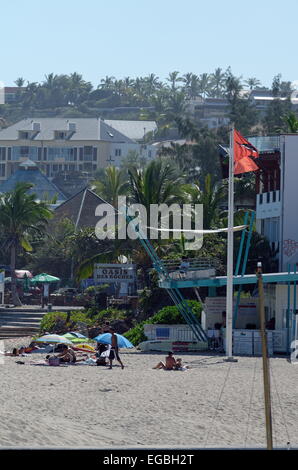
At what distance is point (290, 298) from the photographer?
35.2 meters

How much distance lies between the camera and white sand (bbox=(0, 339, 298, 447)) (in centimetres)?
1956

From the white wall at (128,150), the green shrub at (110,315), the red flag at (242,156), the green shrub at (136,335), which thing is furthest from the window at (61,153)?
the red flag at (242,156)

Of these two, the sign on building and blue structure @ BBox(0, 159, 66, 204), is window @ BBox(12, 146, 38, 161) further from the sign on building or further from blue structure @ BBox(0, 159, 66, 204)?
the sign on building

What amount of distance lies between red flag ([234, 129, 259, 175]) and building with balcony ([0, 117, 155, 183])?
10837 cm

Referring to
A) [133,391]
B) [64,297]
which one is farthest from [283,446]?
[64,297]

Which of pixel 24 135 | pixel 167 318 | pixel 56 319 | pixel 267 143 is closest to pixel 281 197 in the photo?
pixel 267 143

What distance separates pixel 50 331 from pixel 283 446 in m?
23.9

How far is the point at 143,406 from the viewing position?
75.3 feet

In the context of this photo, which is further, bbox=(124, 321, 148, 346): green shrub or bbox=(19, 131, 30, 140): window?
bbox=(19, 131, 30, 140): window

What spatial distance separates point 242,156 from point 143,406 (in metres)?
11.8

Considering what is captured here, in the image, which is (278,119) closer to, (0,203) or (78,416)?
(0,203)

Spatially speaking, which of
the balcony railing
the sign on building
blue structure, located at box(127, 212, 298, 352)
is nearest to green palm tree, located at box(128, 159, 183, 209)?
the sign on building

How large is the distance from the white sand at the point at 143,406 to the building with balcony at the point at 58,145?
11303cm

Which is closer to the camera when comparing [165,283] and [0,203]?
[165,283]
